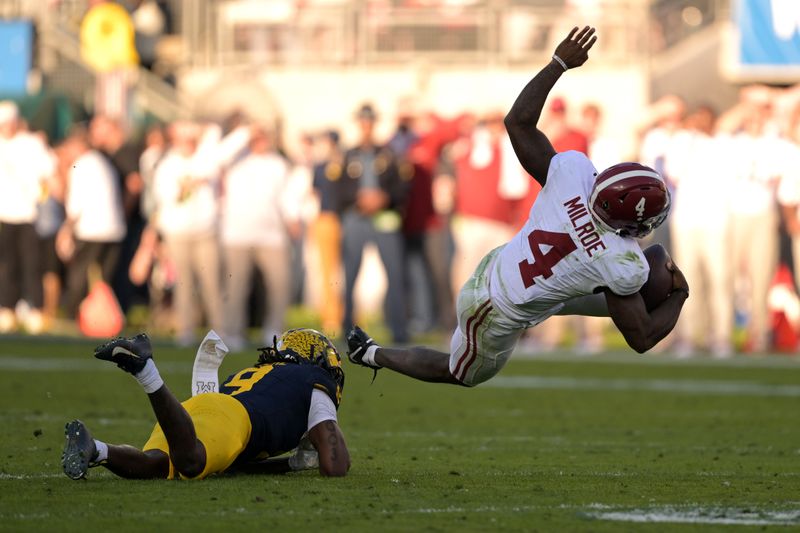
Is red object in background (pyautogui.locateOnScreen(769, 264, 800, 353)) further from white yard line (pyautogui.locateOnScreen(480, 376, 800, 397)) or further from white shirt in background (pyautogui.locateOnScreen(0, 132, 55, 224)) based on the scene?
white shirt in background (pyautogui.locateOnScreen(0, 132, 55, 224))

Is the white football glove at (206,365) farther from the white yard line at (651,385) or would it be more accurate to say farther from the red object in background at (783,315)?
the red object in background at (783,315)

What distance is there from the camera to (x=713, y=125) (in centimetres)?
1684

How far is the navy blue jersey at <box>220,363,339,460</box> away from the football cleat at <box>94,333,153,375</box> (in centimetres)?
69

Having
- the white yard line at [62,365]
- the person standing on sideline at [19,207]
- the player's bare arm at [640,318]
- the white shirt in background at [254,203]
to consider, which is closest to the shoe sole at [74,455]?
the player's bare arm at [640,318]

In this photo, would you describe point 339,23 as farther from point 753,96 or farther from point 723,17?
point 753,96

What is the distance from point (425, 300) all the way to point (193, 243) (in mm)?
3541

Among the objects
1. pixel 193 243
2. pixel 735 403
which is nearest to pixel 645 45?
pixel 193 243

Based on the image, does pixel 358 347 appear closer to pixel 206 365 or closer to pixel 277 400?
pixel 206 365

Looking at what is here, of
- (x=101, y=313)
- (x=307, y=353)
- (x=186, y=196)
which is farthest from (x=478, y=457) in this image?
(x=101, y=313)

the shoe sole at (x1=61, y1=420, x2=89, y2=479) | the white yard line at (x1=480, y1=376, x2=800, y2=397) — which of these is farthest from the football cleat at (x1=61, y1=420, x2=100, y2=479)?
the white yard line at (x1=480, y1=376, x2=800, y2=397)

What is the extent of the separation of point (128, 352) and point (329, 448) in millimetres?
1151

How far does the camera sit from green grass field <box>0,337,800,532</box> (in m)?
6.12

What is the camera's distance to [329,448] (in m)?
7.21

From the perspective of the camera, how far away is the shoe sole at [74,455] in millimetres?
6656
